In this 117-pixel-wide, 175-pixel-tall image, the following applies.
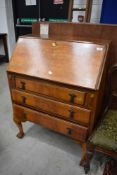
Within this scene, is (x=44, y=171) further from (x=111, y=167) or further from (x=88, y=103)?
(x=88, y=103)

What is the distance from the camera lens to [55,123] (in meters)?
1.30

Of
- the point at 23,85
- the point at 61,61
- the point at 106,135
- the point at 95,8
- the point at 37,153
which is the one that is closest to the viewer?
the point at 106,135

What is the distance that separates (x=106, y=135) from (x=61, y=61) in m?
0.63

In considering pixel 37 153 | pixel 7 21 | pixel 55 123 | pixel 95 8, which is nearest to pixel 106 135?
pixel 55 123

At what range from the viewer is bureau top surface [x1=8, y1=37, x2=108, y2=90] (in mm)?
1030

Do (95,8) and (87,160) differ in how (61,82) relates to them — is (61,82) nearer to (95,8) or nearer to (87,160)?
(87,160)

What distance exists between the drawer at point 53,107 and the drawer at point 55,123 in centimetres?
5

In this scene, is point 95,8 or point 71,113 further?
point 95,8

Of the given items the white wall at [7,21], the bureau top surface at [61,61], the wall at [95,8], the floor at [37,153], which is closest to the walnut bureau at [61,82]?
the bureau top surface at [61,61]

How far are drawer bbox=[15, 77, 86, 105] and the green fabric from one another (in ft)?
0.80

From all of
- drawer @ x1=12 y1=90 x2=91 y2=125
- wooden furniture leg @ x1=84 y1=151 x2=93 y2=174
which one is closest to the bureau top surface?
drawer @ x1=12 y1=90 x2=91 y2=125

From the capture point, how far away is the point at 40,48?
1.25m

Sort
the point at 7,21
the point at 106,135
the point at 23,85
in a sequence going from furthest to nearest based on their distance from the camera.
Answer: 1. the point at 7,21
2. the point at 23,85
3. the point at 106,135

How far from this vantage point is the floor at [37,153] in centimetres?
131
